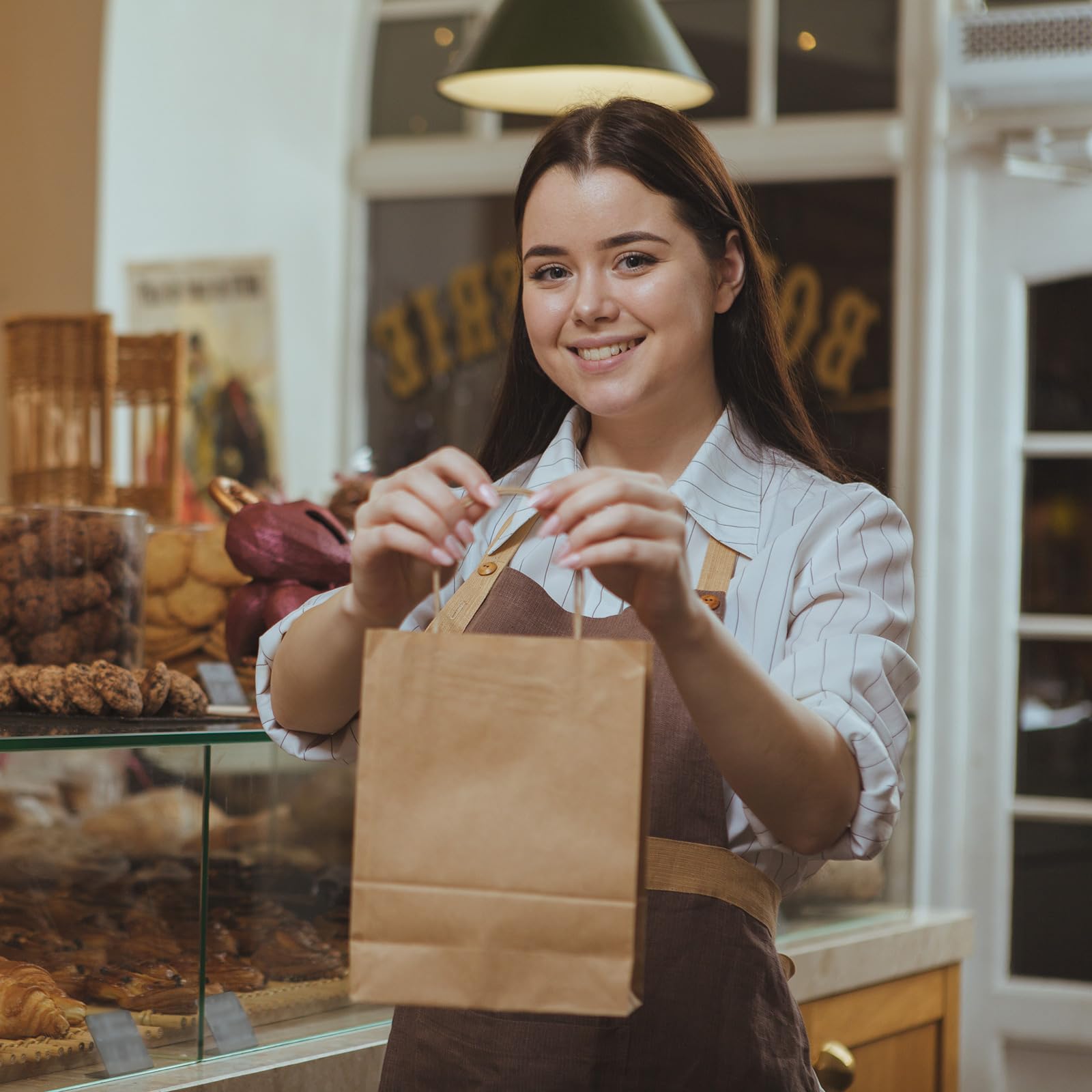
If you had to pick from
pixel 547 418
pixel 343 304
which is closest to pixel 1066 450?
pixel 343 304

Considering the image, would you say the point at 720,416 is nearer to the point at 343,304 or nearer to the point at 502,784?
the point at 502,784

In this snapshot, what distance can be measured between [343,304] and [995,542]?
179cm

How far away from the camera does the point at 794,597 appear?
3.33 ft

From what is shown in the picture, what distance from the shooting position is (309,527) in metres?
1.50

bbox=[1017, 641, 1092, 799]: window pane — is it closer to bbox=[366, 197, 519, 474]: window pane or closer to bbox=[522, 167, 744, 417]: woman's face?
bbox=[366, 197, 519, 474]: window pane

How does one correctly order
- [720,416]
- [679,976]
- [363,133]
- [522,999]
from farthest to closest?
[363,133], [720,416], [679,976], [522,999]

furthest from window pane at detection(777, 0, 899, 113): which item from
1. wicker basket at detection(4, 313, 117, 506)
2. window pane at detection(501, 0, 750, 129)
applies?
wicker basket at detection(4, 313, 117, 506)

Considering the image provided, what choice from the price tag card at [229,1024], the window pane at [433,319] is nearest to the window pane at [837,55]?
the window pane at [433,319]

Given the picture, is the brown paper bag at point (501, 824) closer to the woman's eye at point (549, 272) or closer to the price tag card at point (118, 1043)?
the woman's eye at point (549, 272)

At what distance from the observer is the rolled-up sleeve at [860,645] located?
902 millimetres

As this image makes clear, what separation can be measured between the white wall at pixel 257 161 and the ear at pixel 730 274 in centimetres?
256

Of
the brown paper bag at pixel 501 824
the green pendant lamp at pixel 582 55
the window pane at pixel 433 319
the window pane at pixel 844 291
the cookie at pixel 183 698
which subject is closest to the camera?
the brown paper bag at pixel 501 824

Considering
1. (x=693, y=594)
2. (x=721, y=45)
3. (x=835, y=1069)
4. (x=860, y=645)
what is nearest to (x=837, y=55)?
(x=721, y=45)

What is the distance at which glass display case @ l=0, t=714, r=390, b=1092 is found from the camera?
3.87 ft
